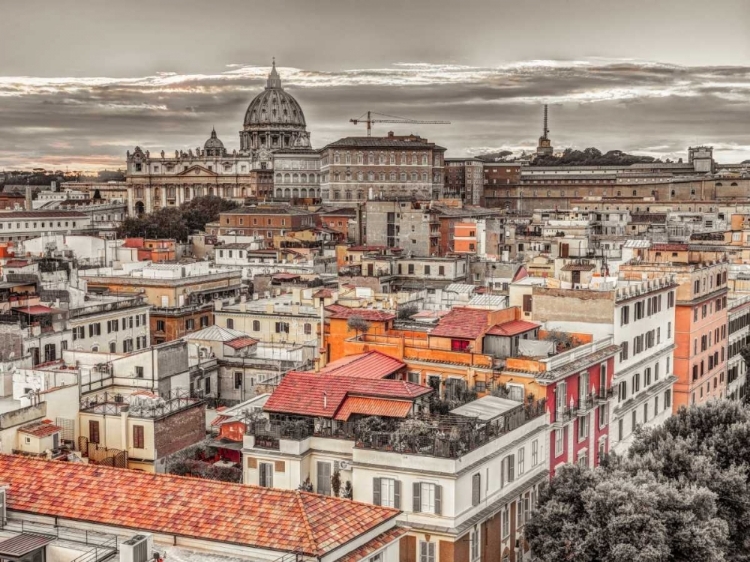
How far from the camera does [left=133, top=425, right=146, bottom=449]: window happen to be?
21.9 m

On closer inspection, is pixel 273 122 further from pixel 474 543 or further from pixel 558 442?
pixel 474 543

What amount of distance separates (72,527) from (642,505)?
900 cm

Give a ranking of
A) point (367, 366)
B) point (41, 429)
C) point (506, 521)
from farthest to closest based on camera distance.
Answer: point (367, 366) → point (41, 429) → point (506, 521)

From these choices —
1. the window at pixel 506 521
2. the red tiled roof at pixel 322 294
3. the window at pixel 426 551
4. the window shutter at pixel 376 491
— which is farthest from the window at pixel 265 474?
the red tiled roof at pixel 322 294

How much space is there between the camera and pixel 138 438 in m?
21.9

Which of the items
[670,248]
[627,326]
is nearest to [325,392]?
[627,326]

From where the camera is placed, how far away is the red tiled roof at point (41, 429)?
20.7 m

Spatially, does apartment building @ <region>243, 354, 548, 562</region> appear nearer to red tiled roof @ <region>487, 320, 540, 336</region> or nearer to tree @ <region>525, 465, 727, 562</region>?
→ tree @ <region>525, 465, 727, 562</region>

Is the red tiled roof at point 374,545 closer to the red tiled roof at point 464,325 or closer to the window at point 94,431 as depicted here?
the window at point 94,431

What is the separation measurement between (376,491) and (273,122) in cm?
15988

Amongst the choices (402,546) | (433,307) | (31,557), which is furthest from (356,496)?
(433,307)

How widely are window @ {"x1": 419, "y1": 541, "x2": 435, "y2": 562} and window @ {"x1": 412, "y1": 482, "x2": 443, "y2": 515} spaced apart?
1.67 feet

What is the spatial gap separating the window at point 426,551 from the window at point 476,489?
3.36ft

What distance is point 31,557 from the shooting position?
14.1 m
